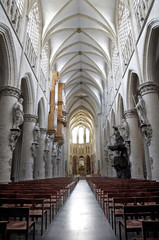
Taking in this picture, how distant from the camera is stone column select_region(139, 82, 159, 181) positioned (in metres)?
8.85

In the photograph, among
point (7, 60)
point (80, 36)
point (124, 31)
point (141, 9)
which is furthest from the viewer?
point (80, 36)

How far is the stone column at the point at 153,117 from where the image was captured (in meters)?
8.85

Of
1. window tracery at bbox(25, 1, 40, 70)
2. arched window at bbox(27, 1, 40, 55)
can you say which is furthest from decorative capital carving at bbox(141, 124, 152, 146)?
arched window at bbox(27, 1, 40, 55)

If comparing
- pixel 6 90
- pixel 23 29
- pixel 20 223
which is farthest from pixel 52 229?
pixel 23 29

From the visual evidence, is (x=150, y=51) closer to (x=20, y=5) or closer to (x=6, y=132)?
(x=6, y=132)

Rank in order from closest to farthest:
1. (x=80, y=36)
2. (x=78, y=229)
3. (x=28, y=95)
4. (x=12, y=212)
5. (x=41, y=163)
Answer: (x=12, y=212) → (x=78, y=229) → (x=28, y=95) → (x=41, y=163) → (x=80, y=36)

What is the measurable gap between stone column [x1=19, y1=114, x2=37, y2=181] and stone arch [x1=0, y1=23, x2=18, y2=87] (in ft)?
14.1

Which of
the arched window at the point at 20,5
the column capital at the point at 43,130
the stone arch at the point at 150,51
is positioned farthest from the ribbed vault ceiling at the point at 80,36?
the column capital at the point at 43,130

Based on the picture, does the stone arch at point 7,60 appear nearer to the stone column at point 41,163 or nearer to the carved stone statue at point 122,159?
the stone column at point 41,163

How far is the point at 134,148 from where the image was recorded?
12883 mm

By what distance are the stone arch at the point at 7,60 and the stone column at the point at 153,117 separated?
7710mm

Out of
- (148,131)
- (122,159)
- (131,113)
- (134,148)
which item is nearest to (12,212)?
(148,131)

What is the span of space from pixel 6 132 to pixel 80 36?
17.2 meters

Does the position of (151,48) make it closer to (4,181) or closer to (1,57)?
(1,57)
